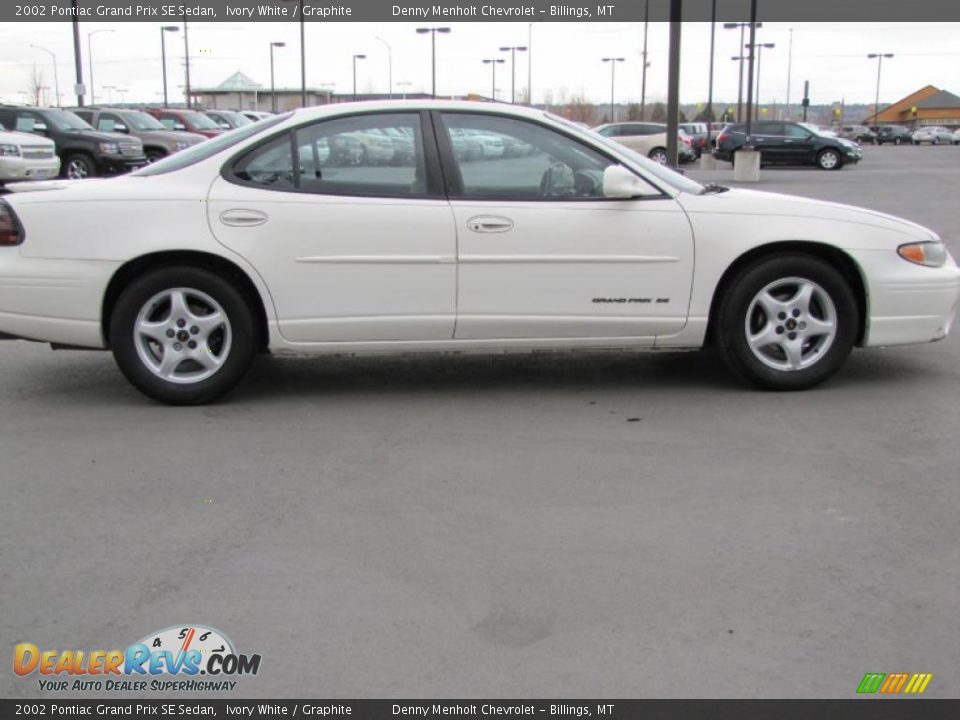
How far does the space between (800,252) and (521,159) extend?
1.62 m

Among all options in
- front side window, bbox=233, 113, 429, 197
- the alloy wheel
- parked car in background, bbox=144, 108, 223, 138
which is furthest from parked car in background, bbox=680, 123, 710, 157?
front side window, bbox=233, 113, 429, 197

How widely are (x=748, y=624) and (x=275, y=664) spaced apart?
56.1 inches

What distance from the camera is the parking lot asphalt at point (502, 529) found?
3039 mm

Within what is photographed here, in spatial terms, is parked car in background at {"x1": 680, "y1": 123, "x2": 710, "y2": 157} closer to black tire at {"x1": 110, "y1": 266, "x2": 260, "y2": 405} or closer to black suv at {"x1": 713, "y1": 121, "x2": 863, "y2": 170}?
black suv at {"x1": 713, "y1": 121, "x2": 863, "y2": 170}

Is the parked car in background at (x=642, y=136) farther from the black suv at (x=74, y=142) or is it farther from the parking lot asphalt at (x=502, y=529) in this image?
the parking lot asphalt at (x=502, y=529)

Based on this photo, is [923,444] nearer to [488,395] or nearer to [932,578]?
[932,578]

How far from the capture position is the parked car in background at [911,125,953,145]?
7375cm

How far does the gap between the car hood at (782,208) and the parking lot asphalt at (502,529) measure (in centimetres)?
93

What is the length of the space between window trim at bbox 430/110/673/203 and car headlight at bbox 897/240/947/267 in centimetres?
137

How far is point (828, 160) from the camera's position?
3484cm

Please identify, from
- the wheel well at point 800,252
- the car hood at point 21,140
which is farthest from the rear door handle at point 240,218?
the car hood at point 21,140

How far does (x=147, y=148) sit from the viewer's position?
2639 cm

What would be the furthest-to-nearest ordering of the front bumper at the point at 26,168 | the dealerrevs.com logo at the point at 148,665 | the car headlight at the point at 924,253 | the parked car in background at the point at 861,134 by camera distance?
the parked car in background at the point at 861,134, the front bumper at the point at 26,168, the car headlight at the point at 924,253, the dealerrevs.com logo at the point at 148,665

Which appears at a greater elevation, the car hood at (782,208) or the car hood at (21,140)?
the car hood at (21,140)
